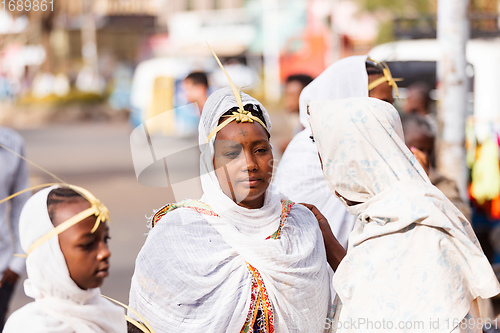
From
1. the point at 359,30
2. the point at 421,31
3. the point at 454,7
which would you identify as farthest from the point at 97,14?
the point at 454,7

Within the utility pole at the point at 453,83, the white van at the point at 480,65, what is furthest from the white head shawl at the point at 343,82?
the white van at the point at 480,65

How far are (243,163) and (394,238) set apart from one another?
60 cm

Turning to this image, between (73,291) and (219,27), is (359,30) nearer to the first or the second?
(219,27)

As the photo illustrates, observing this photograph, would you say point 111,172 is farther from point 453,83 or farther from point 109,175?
point 453,83

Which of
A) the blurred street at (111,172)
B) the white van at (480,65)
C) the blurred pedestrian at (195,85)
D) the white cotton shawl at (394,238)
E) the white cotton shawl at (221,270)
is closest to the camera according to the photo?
the white cotton shawl at (394,238)

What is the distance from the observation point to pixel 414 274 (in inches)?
77.8

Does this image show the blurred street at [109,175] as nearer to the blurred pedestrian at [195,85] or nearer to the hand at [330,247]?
the hand at [330,247]

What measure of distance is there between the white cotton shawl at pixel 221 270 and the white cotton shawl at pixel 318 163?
0.59 metres

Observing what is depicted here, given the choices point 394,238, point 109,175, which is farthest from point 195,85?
point 109,175

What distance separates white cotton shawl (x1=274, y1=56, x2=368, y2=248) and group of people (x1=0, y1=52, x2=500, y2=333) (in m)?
0.41

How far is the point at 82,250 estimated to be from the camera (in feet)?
7.07

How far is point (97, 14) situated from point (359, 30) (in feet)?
68.5

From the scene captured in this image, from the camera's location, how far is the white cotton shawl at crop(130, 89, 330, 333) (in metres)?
2.25

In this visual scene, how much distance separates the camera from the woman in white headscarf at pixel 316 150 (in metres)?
2.99
